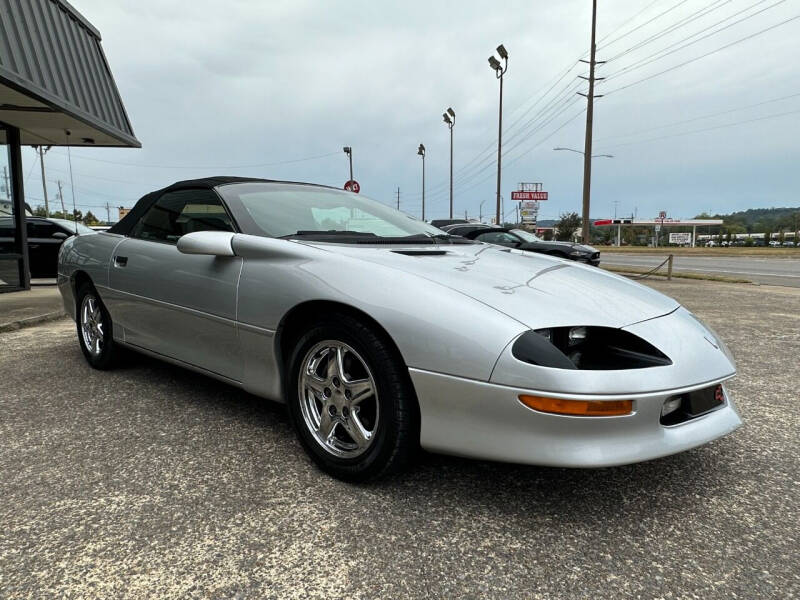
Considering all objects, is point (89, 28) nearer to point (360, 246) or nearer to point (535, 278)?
point (360, 246)

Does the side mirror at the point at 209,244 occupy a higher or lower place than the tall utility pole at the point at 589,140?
lower

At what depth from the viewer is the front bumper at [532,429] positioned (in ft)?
5.60

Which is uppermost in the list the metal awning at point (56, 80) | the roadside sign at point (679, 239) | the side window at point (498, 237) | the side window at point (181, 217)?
the metal awning at point (56, 80)

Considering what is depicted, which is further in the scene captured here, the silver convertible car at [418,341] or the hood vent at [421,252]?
the hood vent at [421,252]

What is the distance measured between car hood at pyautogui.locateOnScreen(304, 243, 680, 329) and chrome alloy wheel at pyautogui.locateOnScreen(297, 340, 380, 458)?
41 cm

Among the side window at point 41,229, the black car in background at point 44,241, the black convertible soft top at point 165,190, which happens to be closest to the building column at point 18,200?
the black car in background at point 44,241

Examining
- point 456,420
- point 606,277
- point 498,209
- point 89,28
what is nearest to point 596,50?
point 498,209

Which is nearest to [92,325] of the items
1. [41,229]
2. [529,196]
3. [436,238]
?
[436,238]

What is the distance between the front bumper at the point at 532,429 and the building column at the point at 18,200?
9540 mm

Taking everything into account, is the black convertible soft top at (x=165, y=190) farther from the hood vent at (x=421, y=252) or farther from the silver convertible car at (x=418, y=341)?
the hood vent at (x=421, y=252)

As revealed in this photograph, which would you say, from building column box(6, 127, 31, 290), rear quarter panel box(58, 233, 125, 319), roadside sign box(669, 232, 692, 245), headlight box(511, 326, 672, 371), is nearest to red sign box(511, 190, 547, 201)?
roadside sign box(669, 232, 692, 245)

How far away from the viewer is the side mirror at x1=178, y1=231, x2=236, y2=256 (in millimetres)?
2459

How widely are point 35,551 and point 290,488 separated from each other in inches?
→ 32.2

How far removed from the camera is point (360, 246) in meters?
2.50
